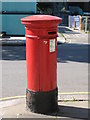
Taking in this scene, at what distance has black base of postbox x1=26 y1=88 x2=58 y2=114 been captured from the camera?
179 inches

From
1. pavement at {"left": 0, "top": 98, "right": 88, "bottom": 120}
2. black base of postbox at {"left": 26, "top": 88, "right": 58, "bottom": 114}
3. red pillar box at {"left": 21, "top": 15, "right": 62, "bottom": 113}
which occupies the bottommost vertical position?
pavement at {"left": 0, "top": 98, "right": 88, "bottom": 120}

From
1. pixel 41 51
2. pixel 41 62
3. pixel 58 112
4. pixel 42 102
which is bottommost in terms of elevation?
pixel 58 112

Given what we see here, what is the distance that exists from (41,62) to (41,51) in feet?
0.60

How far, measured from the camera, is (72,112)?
4629 mm

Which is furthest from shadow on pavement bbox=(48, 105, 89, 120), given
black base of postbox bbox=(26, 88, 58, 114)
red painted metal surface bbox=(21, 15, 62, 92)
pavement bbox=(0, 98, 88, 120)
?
red painted metal surface bbox=(21, 15, 62, 92)

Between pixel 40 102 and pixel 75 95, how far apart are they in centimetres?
139

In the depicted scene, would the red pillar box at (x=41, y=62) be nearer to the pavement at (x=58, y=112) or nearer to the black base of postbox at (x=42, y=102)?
the black base of postbox at (x=42, y=102)

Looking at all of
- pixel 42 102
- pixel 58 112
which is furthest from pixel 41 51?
pixel 58 112

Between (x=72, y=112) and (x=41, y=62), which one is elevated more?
(x=41, y=62)

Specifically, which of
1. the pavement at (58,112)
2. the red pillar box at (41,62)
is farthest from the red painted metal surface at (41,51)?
the pavement at (58,112)

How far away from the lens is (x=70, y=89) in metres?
6.32

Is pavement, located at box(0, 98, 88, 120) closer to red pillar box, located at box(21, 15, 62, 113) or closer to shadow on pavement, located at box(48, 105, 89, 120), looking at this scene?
shadow on pavement, located at box(48, 105, 89, 120)

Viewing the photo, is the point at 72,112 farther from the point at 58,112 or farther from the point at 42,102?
the point at 42,102

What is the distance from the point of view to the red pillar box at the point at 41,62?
4.41 metres
